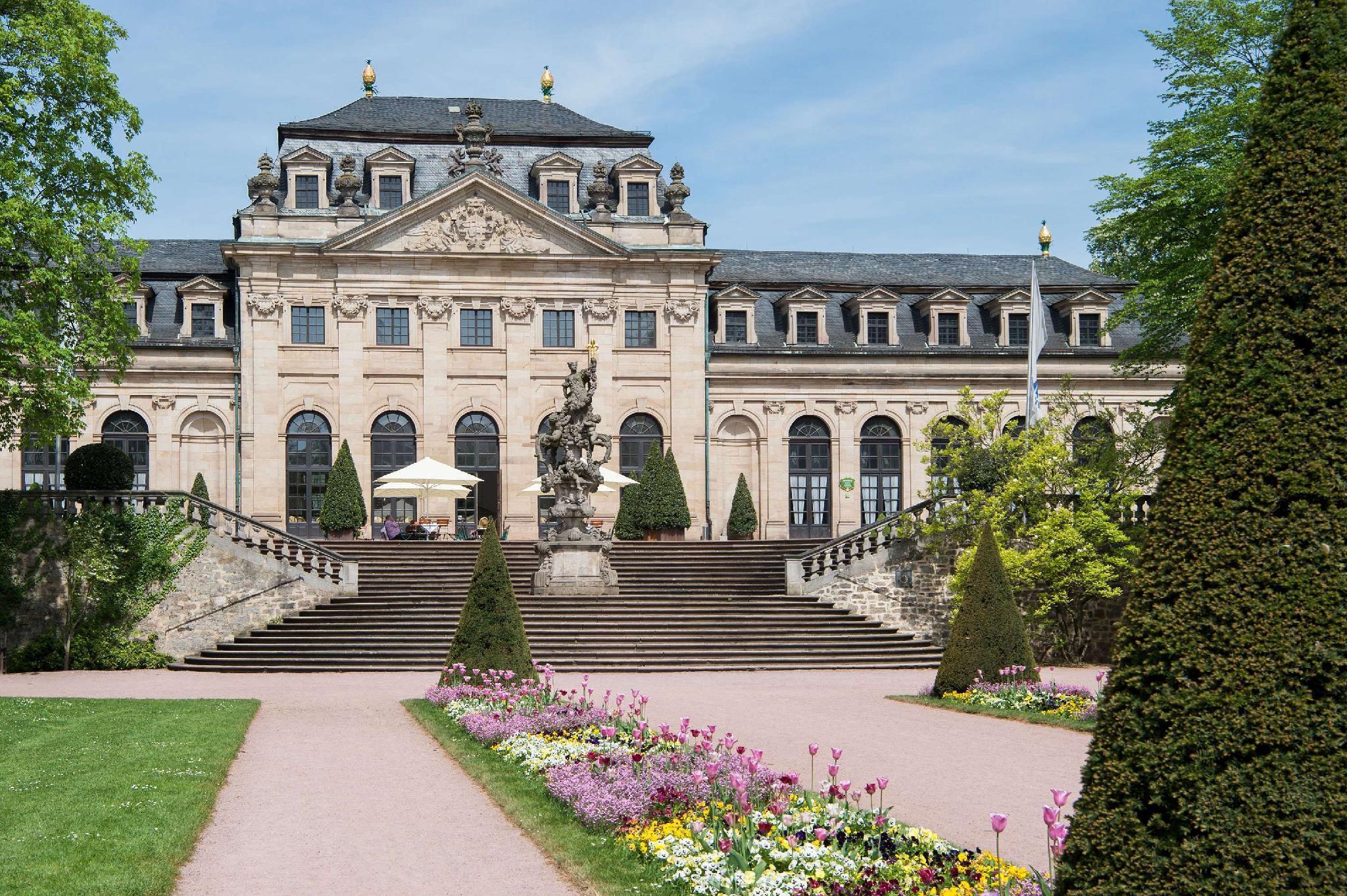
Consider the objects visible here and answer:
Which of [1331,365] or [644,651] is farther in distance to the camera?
[644,651]

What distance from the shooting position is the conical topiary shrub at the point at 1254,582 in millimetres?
5121

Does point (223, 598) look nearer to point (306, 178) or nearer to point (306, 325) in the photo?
point (306, 325)

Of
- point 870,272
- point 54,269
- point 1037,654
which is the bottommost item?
point 1037,654

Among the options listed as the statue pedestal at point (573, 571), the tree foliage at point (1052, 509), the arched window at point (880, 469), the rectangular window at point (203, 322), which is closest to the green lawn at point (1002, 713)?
the tree foliage at point (1052, 509)

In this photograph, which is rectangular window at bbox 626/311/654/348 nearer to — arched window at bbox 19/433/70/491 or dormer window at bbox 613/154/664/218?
dormer window at bbox 613/154/664/218

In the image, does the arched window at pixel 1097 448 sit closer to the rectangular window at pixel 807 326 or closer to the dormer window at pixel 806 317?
the dormer window at pixel 806 317

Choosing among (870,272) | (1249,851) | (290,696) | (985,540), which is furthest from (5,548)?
(870,272)

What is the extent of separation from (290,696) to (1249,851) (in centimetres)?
1876

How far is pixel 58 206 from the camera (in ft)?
88.1

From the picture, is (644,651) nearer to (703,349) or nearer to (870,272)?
(703,349)

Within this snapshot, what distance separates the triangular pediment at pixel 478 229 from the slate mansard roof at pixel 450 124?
368 cm

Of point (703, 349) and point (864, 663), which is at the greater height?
point (703, 349)

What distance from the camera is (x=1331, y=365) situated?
5.35 m

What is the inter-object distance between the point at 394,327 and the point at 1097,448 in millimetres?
24944
